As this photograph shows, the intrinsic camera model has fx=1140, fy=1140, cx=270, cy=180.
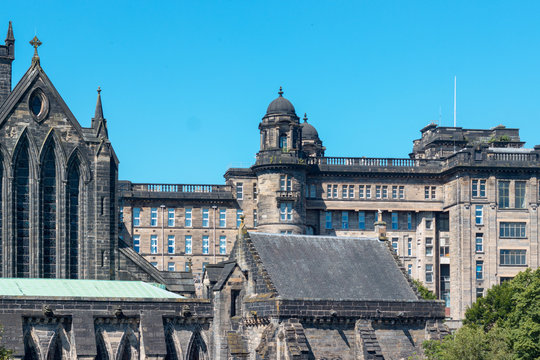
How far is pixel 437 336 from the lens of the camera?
65.4m

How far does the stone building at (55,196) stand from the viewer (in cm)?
7256

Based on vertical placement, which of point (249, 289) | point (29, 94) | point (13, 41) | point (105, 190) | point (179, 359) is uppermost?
point (13, 41)

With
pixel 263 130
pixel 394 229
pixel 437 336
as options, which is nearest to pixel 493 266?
pixel 394 229

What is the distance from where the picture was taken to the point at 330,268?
218ft

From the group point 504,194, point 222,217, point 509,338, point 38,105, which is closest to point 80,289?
point 38,105

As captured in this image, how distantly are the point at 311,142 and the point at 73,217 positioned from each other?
70.5 m

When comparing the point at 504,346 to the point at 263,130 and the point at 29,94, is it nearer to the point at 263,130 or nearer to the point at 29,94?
the point at 29,94

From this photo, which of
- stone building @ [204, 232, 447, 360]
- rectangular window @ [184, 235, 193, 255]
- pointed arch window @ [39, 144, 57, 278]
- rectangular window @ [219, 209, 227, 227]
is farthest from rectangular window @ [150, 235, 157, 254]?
stone building @ [204, 232, 447, 360]

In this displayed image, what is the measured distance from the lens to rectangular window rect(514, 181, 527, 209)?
12631 cm

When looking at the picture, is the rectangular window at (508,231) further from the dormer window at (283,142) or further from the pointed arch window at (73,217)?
the pointed arch window at (73,217)

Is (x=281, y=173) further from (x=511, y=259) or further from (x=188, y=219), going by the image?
(x=511, y=259)

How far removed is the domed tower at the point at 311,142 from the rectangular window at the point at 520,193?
23.7m

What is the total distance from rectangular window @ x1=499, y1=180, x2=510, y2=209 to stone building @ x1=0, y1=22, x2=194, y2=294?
60600 mm

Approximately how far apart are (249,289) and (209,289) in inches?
147
